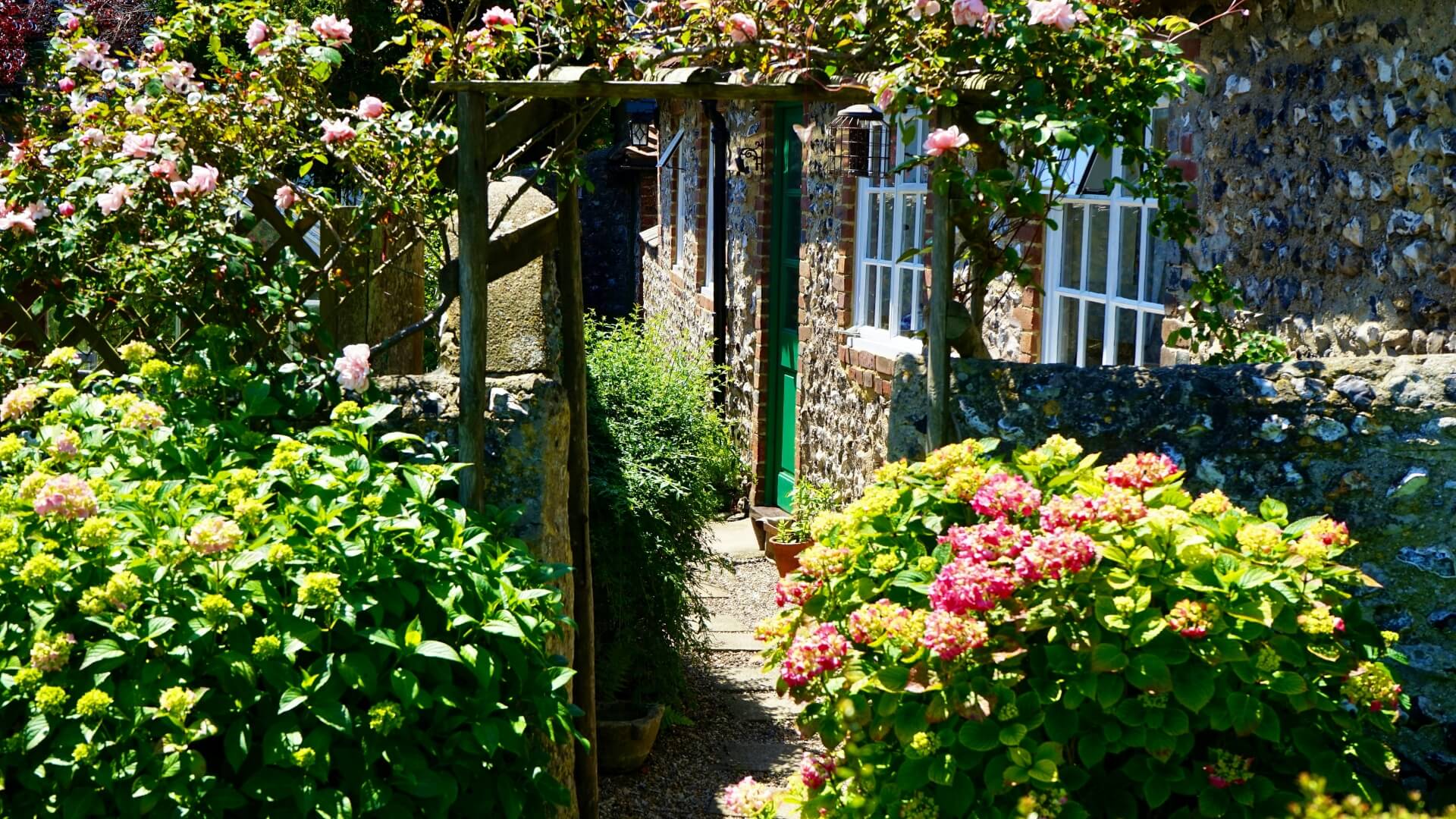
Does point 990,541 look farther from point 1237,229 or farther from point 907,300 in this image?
point 907,300

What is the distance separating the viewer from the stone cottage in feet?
10.9

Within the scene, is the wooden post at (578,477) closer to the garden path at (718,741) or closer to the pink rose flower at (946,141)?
the garden path at (718,741)

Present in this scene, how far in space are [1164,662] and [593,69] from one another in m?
2.04

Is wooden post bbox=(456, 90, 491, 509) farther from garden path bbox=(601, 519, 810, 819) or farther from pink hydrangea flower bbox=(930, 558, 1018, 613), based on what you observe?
pink hydrangea flower bbox=(930, 558, 1018, 613)

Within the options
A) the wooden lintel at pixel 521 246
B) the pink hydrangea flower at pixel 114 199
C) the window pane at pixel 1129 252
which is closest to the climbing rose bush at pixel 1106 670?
the wooden lintel at pixel 521 246

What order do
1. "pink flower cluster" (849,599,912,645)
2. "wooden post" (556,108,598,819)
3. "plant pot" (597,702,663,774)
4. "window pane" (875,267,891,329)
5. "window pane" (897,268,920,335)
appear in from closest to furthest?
"pink flower cluster" (849,599,912,645), "wooden post" (556,108,598,819), "plant pot" (597,702,663,774), "window pane" (897,268,920,335), "window pane" (875,267,891,329)

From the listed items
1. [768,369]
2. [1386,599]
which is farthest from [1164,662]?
[768,369]

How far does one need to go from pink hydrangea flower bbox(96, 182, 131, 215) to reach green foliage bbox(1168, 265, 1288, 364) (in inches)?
109

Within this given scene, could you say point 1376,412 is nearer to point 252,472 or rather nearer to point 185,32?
point 252,472

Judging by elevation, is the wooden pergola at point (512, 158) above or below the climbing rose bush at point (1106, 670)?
above

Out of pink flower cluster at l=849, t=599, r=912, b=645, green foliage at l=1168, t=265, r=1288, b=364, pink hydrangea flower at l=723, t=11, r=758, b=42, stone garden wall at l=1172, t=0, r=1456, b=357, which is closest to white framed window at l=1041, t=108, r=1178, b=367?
stone garden wall at l=1172, t=0, r=1456, b=357

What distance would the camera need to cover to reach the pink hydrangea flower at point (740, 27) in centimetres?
342

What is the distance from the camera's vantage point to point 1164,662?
2.43 m

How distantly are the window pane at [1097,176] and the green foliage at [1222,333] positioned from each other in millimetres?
871
